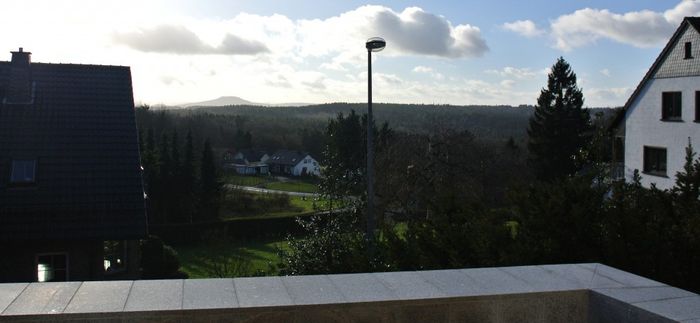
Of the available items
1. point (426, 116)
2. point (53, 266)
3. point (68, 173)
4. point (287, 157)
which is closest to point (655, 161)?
point (426, 116)

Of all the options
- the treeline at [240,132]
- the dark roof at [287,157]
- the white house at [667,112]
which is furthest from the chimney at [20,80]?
the dark roof at [287,157]

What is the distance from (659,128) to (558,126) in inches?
870

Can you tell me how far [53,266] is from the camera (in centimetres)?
1756

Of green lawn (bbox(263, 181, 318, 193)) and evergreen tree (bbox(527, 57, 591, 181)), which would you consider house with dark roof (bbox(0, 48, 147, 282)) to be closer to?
evergreen tree (bbox(527, 57, 591, 181))

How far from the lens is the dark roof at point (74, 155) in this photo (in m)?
17.3

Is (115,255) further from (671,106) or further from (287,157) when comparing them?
(287,157)

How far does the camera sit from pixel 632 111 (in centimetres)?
2855

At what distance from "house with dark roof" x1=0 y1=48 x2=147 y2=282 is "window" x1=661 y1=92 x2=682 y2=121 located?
67.5 feet

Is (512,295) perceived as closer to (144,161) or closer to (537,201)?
(537,201)

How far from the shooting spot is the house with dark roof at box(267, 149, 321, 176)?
95.1 meters

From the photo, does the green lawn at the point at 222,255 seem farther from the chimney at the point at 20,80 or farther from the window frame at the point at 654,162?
the window frame at the point at 654,162

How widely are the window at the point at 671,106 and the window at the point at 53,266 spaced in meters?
22.7

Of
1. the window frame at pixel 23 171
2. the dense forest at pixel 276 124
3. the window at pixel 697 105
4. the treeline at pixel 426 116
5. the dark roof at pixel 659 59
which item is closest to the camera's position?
the window frame at pixel 23 171

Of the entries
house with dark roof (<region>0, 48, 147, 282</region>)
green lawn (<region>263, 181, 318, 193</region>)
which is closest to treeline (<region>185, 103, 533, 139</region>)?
green lawn (<region>263, 181, 318, 193</region>)
